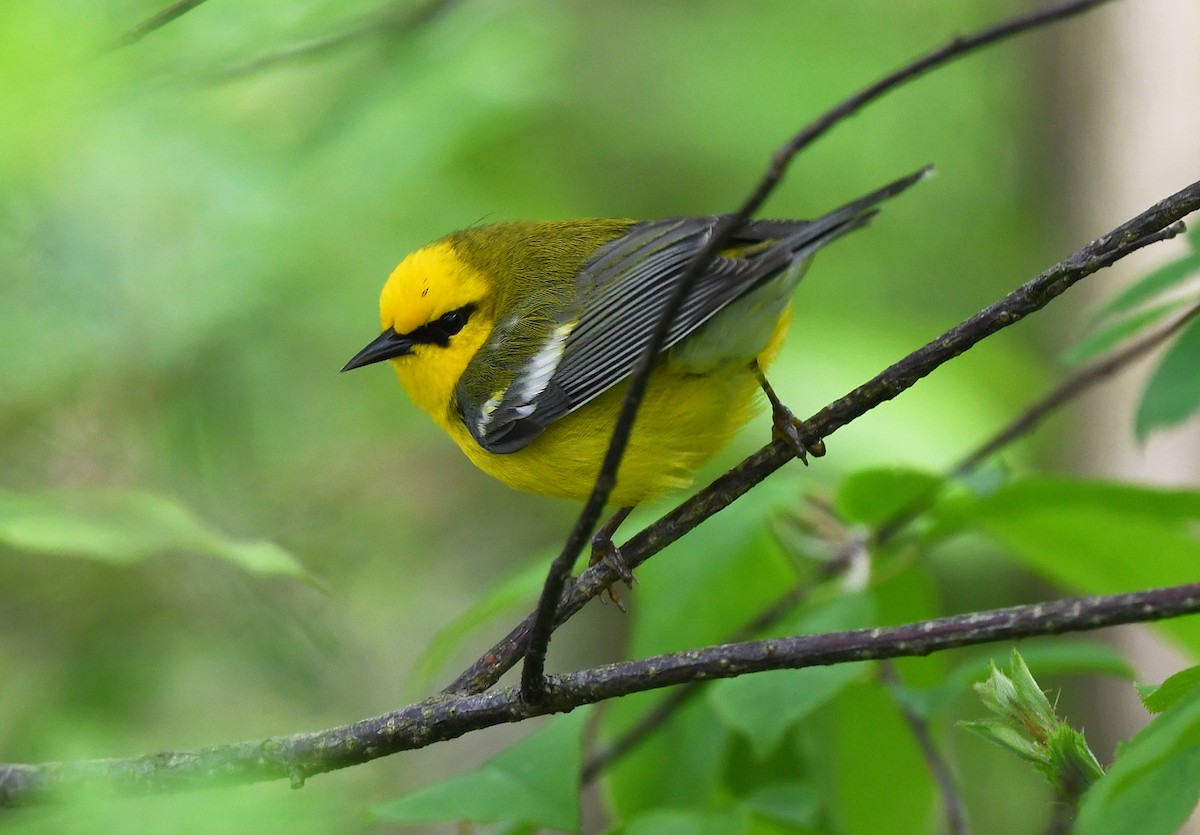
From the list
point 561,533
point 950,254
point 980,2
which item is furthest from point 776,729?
point 980,2

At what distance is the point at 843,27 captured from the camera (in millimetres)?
7793

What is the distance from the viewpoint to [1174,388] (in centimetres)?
206

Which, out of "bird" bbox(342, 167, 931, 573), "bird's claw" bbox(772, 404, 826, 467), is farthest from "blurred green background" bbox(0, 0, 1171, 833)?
"bird" bbox(342, 167, 931, 573)

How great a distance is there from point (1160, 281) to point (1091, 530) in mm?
537

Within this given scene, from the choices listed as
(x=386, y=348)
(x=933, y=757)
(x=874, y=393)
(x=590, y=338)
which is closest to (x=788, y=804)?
(x=933, y=757)

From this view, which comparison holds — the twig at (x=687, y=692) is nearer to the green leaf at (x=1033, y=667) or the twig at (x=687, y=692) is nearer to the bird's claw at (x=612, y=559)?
the bird's claw at (x=612, y=559)

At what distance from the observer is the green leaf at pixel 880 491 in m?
2.35

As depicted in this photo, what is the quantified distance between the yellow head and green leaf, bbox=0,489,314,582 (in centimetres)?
121

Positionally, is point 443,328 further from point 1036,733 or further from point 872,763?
point 1036,733

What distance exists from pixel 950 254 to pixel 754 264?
18.4ft

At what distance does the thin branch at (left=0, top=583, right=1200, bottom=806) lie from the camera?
131cm

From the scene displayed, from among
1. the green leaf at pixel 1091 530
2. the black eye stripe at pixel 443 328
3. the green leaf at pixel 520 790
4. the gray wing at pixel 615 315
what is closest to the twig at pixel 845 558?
the green leaf at pixel 1091 530

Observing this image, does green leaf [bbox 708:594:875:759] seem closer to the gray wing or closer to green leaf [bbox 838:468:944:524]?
green leaf [bbox 838:468:944:524]

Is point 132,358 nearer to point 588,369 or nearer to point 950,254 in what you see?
point 588,369
